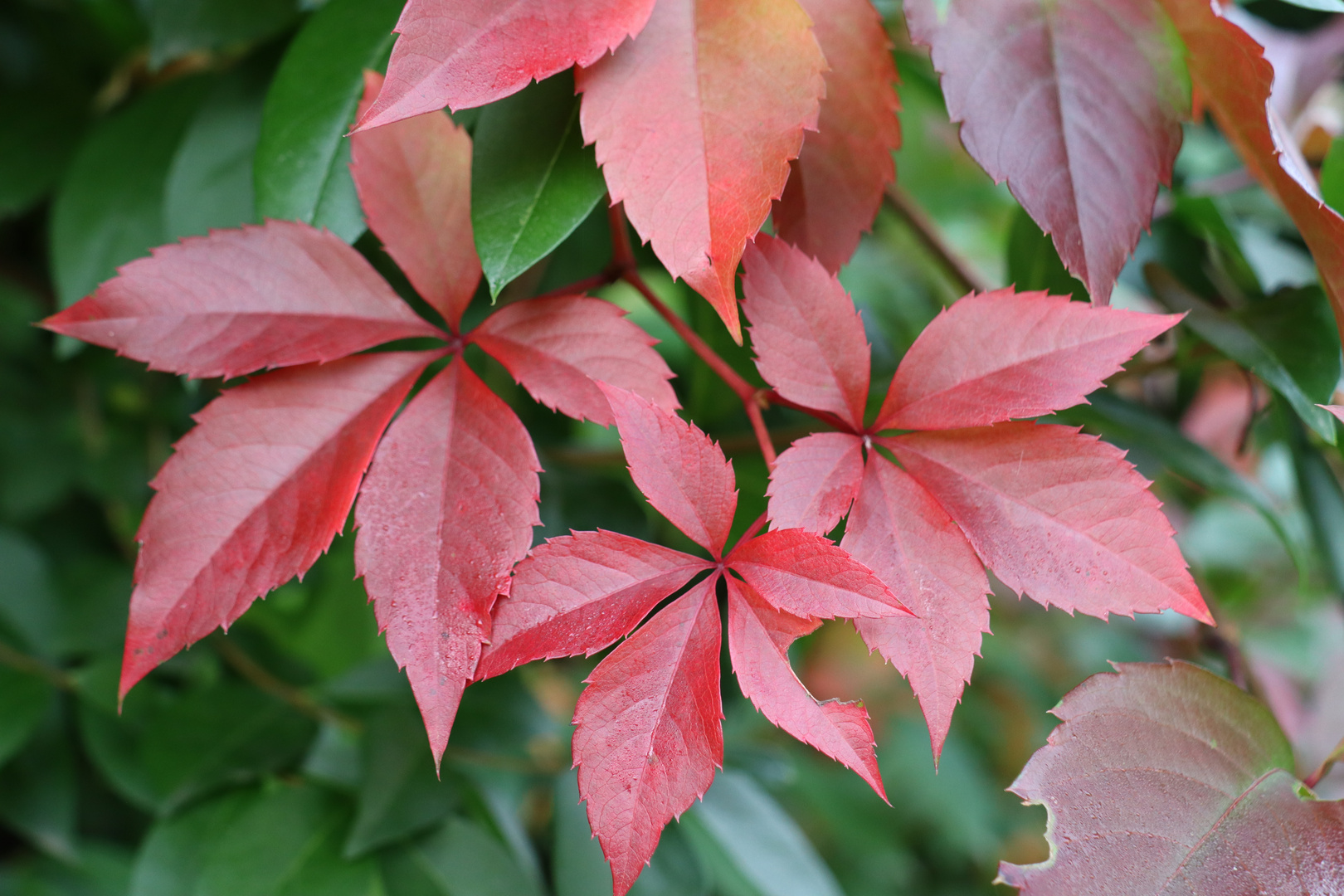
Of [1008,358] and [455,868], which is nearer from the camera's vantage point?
[1008,358]

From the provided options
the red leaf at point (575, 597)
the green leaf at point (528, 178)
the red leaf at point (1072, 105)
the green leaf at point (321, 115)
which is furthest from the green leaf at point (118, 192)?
the red leaf at point (1072, 105)

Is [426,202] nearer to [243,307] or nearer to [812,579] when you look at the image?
[243,307]

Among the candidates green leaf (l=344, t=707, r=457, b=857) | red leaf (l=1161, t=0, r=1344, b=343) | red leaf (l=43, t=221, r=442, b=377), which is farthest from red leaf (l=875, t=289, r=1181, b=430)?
green leaf (l=344, t=707, r=457, b=857)

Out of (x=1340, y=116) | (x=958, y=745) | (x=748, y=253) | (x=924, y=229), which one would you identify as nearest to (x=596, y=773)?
(x=748, y=253)

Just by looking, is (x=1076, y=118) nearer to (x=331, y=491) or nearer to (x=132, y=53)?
(x=331, y=491)

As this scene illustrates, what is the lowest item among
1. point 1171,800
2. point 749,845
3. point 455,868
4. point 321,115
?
point 749,845

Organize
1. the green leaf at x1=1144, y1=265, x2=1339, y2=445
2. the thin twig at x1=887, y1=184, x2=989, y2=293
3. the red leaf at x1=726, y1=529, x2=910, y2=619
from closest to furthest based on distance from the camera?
the red leaf at x1=726, y1=529, x2=910, y2=619, the green leaf at x1=1144, y1=265, x2=1339, y2=445, the thin twig at x1=887, y1=184, x2=989, y2=293

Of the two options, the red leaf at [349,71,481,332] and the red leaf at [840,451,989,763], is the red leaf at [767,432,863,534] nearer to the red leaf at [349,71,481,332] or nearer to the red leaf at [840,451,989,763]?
the red leaf at [840,451,989,763]

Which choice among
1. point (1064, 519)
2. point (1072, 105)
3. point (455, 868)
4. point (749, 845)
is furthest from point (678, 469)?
point (749, 845)
